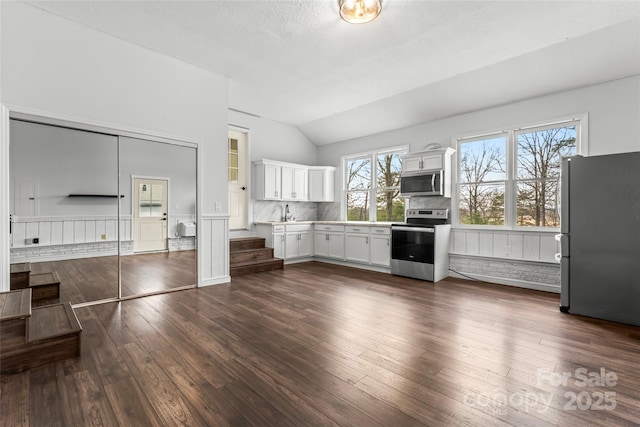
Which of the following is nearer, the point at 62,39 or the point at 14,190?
the point at 14,190

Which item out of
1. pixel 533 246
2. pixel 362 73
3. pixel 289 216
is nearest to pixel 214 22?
pixel 362 73

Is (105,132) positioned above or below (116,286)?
above

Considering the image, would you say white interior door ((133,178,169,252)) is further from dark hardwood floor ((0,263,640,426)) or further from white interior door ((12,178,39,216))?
white interior door ((12,178,39,216))

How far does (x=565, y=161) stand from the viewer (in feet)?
10.8

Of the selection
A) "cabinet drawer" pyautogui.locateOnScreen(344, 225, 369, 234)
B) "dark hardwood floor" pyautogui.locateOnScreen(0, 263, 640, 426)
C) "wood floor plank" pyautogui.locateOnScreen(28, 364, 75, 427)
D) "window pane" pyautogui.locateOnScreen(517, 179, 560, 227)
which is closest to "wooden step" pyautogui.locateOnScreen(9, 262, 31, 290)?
"dark hardwood floor" pyautogui.locateOnScreen(0, 263, 640, 426)

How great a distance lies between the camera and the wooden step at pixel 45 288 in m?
3.17

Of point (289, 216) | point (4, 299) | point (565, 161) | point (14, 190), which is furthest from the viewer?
point (289, 216)

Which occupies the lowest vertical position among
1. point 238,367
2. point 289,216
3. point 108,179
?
point 238,367

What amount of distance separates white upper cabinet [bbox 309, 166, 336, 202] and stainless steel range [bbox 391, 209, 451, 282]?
2096 mm

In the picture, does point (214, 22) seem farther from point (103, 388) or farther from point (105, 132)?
point (103, 388)

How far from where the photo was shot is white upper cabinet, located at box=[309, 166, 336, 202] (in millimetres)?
6770

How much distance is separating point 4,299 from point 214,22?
3223 mm

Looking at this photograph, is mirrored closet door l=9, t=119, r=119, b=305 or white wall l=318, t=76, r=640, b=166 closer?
mirrored closet door l=9, t=119, r=119, b=305

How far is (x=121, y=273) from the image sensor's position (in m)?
3.57
